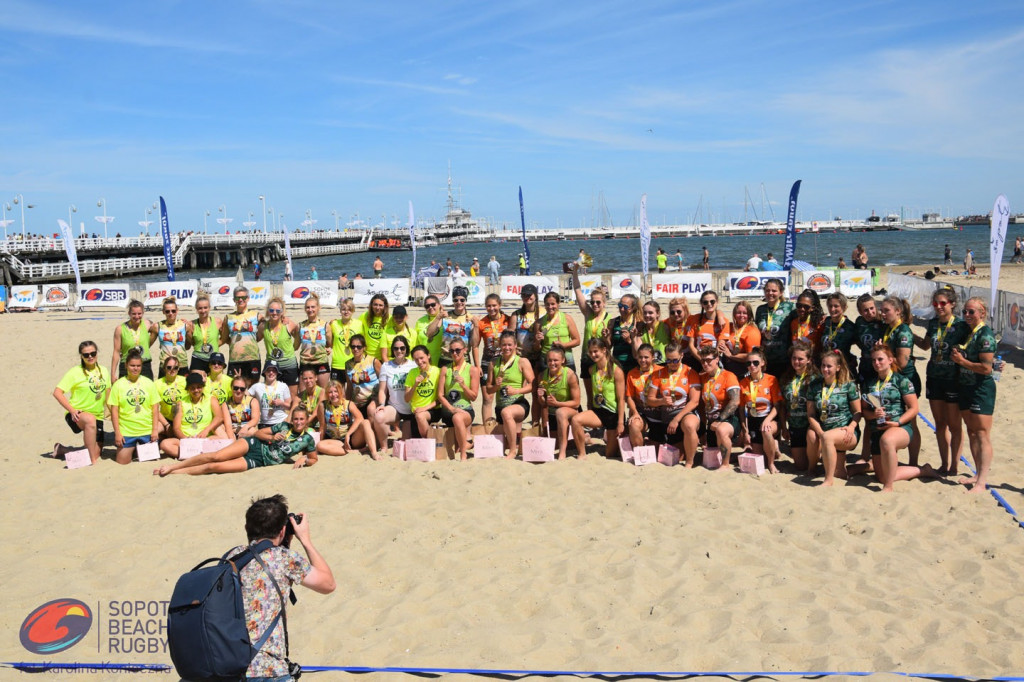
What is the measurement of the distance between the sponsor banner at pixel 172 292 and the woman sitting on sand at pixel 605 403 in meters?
18.3

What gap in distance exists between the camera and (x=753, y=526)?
5250 mm

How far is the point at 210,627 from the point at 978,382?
18.7ft

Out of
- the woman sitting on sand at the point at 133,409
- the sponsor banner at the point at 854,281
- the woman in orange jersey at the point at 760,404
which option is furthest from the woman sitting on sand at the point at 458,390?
the sponsor banner at the point at 854,281

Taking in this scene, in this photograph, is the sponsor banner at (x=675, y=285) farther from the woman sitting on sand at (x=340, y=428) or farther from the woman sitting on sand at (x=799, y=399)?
the woman sitting on sand at (x=340, y=428)

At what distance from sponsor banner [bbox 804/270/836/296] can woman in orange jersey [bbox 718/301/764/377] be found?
14.0 m

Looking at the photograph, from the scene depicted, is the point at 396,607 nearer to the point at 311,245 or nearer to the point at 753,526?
the point at 753,526

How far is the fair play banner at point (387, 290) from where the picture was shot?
21.5m

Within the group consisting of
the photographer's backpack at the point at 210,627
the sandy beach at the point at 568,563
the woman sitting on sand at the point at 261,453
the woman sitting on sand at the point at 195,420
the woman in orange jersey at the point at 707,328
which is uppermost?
the woman in orange jersey at the point at 707,328

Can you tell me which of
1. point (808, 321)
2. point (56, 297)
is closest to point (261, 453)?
point (808, 321)

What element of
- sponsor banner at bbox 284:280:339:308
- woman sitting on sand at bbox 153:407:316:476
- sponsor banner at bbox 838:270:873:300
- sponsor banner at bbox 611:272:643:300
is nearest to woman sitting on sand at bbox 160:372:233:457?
woman sitting on sand at bbox 153:407:316:476

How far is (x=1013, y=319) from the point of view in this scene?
40.0ft

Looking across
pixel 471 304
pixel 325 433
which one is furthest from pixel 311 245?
pixel 325 433

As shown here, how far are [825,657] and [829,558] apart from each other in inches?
46.0

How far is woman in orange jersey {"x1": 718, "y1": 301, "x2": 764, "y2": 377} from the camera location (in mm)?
6898
